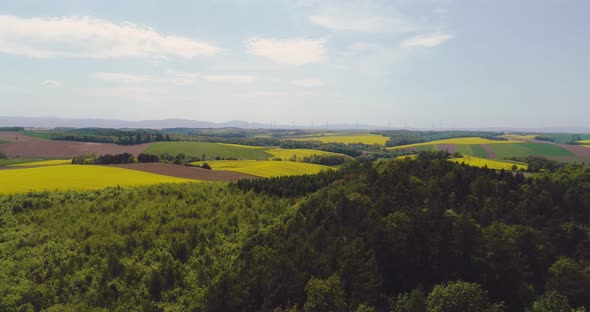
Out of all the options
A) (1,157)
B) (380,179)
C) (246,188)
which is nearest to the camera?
(380,179)

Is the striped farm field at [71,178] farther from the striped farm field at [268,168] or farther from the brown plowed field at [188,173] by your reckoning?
the striped farm field at [268,168]

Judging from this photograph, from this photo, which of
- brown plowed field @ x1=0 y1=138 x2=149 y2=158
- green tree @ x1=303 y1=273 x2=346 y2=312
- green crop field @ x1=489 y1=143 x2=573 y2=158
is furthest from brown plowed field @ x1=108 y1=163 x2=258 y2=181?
green crop field @ x1=489 y1=143 x2=573 y2=158

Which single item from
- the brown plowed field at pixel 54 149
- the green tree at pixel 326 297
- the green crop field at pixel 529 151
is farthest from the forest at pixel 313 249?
the green crop field at pixel 529 151

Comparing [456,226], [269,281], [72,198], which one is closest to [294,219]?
[269,281]

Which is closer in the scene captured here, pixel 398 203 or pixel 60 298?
pixel 60 298

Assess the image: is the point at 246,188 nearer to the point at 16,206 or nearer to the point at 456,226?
the point at 16,206

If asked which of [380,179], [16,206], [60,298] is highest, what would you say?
[380,179]
